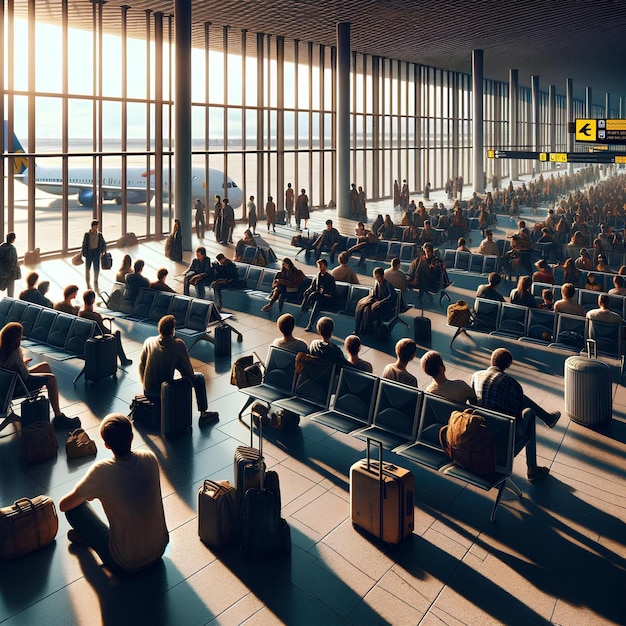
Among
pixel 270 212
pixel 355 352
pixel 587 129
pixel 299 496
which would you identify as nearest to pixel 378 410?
pixel 355 352

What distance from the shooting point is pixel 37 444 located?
6289 millimetres

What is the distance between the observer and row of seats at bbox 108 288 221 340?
10.3 metres

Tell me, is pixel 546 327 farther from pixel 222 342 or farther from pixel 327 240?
pixel 327 240

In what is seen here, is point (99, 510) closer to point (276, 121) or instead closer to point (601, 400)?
point (601, 400)

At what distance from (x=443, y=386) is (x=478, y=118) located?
3570 cm

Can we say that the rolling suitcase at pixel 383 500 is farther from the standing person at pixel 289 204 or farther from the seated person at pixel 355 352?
the standing person at pixel 289 204

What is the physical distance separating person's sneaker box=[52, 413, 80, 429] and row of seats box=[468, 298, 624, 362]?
626cm

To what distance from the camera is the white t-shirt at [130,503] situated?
4.36 metres

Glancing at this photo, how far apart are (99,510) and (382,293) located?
676 cm

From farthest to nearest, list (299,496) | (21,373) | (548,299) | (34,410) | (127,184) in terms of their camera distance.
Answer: (127,184) → (548,299) → (21,373) → (34,410) → (299,496)

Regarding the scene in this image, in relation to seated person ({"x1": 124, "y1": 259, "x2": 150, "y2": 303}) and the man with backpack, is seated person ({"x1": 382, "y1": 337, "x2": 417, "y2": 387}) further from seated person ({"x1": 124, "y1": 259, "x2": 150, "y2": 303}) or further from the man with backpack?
seated person ({"x1": 124, "y1": 259, "x2": 150, "y2": 303})

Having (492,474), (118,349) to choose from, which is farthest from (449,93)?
(492,474)

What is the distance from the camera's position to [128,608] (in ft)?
14.1

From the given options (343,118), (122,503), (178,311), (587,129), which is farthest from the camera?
(343,118)
